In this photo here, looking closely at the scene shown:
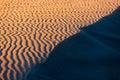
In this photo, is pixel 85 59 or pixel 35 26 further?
pixel 35 26

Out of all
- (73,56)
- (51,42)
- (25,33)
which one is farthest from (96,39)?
(25,33)

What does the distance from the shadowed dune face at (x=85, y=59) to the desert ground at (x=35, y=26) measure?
3.80 m

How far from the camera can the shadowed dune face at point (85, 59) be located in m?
2.12

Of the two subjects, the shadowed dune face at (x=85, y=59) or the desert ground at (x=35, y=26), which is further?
the desert ground at (x=35, y=26)

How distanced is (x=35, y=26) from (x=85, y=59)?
339 inches

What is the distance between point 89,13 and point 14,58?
6844 mm

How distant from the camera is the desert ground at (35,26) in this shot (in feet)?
23.2

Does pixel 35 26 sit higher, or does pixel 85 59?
pixel 35 26

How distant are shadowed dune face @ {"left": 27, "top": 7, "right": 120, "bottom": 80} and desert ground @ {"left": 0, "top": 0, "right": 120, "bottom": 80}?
3.80m

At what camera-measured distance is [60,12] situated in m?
13.4

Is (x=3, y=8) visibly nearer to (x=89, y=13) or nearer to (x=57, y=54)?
(x=89, y=13)

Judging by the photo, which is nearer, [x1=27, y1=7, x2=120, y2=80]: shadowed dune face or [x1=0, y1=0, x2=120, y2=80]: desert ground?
[x1=27, y1=7, x2=120, y2=80]: shadowed dune face

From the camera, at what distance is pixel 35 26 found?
10.7m

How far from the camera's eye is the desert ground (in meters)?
7.06
